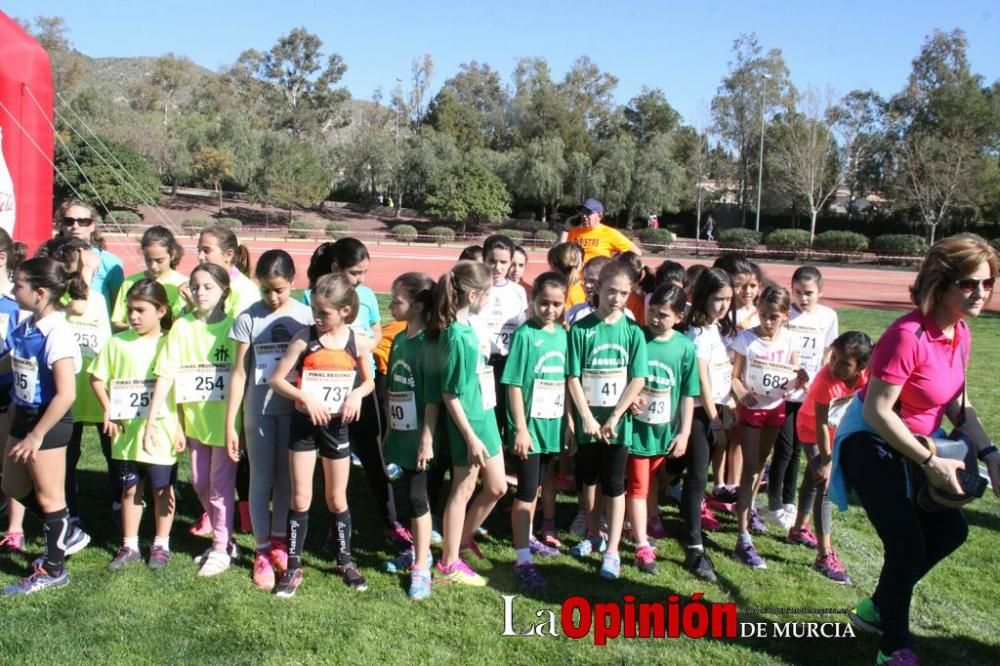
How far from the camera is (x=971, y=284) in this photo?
9.87ft

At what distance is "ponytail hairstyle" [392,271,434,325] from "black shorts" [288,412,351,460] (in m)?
0.68

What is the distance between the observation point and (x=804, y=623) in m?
3.77

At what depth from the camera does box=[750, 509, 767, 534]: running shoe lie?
16.4ft

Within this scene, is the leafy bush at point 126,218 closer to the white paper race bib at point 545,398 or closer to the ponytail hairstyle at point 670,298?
the white paper race bib at point 545,398

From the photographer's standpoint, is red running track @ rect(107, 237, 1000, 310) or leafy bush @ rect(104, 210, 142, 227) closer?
red running track @ rect(107, 237, 1000, 310)

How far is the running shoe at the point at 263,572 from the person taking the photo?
13.1 ft

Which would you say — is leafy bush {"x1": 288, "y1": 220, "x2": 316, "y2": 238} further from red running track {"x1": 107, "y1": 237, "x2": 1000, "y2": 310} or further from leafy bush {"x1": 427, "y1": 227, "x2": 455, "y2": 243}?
leafy bush {"x1": 427, "y1": 227, "x2": 455, "y2": 243}

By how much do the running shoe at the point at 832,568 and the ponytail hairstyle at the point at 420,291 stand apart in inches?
101

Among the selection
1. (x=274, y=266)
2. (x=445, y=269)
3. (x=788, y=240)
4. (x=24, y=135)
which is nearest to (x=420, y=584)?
(x=274, y=266)

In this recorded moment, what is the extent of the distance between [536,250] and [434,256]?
8.99 meters

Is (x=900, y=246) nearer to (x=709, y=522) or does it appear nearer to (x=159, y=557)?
(x=709, y=522)

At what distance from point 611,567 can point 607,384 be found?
38.5 inches

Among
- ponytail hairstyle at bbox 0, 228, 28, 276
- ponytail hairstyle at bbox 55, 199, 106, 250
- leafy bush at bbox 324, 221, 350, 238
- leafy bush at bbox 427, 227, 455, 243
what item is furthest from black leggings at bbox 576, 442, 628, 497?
leafy bush at bbox 427, 227, 455, 243

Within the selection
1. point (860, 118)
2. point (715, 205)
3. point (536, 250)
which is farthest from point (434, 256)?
point (860, 118)
